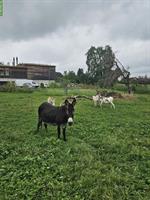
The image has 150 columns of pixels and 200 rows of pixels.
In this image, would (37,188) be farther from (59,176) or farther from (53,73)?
(53,73)

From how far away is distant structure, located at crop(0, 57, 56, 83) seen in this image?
224ft

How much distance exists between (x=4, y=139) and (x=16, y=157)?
232 centimetres

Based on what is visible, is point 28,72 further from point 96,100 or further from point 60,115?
point 60,115

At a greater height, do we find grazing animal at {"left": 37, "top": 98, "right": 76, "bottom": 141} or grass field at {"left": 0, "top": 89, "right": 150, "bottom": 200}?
grazing animal at {"left": 37, "top": 98, "right": 76, "bottom": 141}

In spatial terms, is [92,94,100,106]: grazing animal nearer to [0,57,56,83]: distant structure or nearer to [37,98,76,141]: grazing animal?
[37,98,76,141]: grazing animal

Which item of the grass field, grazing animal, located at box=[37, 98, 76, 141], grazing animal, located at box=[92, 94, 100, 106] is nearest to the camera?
the grass field

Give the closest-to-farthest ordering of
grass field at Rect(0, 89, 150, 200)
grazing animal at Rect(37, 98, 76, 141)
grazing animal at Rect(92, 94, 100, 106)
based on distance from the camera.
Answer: grass field at Rect(0, 89, 150, 200) < grazing animal at Rect(37, 98, 76, 141) < grazing animal at Rect(92, 94, 100, 106)

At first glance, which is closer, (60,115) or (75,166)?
(75,166)

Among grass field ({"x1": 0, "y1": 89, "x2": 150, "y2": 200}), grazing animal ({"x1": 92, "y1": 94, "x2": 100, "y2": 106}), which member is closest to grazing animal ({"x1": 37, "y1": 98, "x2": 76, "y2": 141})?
grass field ({"x1": 0, "y1": 89, "x2": 150, "y2": 200})

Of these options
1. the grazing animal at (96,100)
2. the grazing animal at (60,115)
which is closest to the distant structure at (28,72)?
the grazing animal at (96,100)

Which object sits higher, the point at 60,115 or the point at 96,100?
the point at 60,115

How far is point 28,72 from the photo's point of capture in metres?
78.4

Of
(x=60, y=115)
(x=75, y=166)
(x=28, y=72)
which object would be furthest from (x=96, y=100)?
(x=28, y=72)

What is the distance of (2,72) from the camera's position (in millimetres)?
68188
